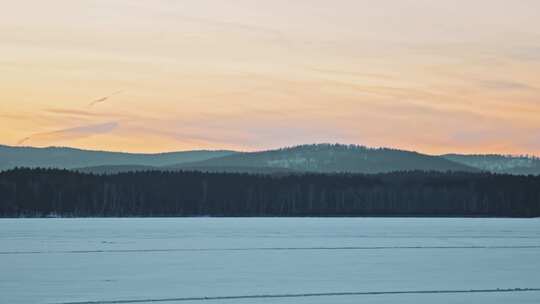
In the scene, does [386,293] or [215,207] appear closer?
[386,293]

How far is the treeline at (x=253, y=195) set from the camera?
397 ft

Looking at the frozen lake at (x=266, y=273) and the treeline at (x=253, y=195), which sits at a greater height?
the treeline at (x=253, y=195)

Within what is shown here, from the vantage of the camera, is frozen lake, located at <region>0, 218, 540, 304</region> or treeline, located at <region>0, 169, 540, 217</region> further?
treeline, located at <region>0, 169, 540, 217</region>

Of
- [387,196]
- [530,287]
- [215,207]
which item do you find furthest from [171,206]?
[530,287]

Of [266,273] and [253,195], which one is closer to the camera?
[266,273]

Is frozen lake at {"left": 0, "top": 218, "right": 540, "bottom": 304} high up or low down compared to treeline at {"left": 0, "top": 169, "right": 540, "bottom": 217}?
down

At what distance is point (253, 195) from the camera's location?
13350cm

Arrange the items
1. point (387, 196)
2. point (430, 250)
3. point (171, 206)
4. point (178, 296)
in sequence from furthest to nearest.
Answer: point (387, 196), point (171, 206), point (430, 250), point (178, 296)

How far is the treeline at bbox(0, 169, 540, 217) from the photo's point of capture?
121m

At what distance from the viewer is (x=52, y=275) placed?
2728 cm

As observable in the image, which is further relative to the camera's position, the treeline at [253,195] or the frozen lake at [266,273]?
the treeline at [253,195]

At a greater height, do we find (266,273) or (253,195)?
(253,195)

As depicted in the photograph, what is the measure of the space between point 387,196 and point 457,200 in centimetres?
949

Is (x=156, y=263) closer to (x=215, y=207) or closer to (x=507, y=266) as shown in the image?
(x=507, y=266)
